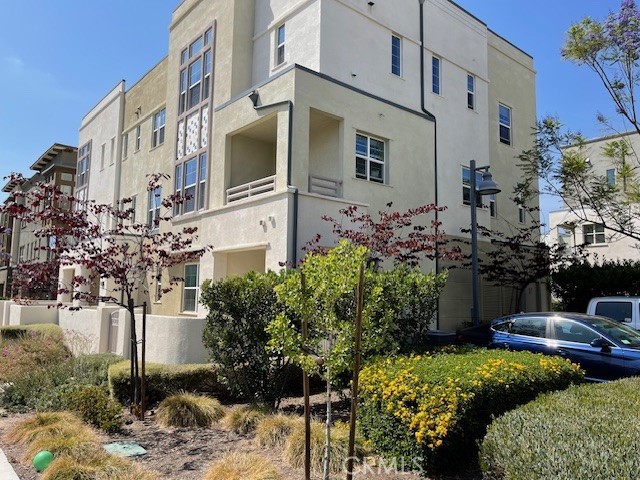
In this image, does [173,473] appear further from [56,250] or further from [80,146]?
[80,146]

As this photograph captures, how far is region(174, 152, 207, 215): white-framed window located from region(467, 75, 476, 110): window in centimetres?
1024

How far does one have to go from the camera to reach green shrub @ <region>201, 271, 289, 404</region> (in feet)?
28.7

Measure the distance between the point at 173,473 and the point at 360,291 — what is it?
3409 mm

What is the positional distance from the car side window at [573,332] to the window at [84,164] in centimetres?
2688

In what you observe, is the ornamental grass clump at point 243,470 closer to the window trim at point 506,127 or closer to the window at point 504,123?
the window trim at point 506,127

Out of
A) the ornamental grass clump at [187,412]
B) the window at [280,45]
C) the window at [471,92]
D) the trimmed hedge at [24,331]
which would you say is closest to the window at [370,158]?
the window at [280,45]

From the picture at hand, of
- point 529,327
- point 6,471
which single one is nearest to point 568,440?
point 6,471

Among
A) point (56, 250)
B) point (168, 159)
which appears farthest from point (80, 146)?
point (56, 250)

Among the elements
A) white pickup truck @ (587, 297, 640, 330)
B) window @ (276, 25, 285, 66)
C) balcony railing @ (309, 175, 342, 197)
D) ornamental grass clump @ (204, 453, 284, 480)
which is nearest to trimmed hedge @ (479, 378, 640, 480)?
ornamental grass clump @ (204, 453, 284, 480)

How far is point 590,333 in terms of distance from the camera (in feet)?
31.4

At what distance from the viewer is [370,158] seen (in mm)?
15008

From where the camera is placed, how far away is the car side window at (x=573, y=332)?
376 inches

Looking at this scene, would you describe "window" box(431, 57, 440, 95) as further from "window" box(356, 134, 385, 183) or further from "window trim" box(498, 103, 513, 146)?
"window" box(356, 134, 385, 183)

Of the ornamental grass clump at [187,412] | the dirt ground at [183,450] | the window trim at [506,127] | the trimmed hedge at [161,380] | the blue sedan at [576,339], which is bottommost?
the dirt ground at [183,450]
